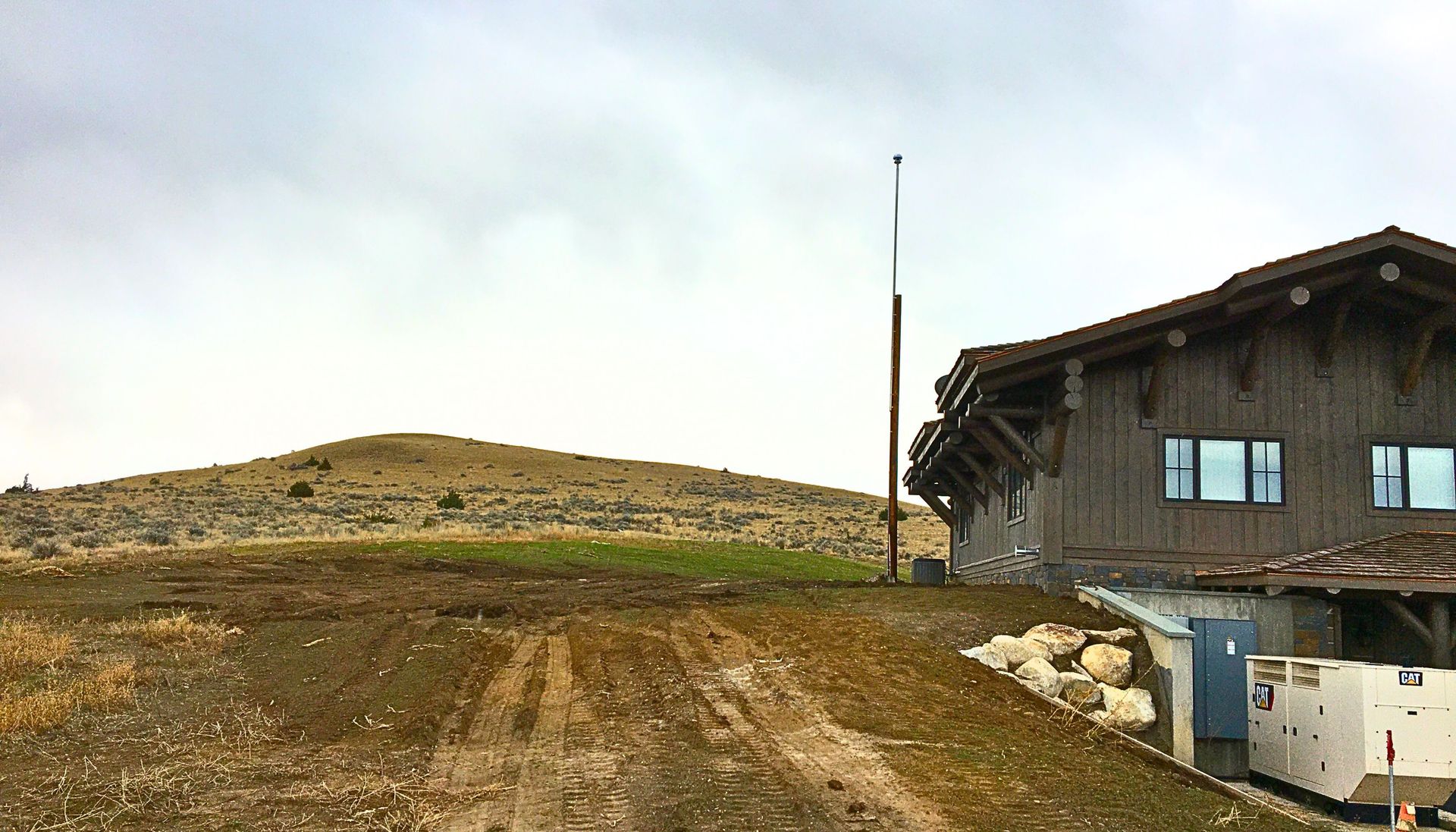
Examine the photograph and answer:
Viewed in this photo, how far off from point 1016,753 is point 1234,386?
1065cm

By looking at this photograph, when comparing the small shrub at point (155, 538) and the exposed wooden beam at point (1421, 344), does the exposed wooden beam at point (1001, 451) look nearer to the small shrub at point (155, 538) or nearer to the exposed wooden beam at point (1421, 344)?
the exposed wooden beam at point (1421, 344)

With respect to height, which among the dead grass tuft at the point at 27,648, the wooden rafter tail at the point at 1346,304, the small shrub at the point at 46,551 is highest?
the wooden rafter tail at the point at 1346,304

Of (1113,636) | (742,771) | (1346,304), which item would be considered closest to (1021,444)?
(1113,636)

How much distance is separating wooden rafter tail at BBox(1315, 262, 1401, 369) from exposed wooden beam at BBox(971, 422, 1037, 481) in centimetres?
512

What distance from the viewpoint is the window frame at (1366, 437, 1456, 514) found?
19234 mm

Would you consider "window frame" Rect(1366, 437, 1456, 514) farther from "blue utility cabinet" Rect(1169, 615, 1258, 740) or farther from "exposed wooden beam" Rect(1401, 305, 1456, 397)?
"blue utility cabinet" Rect(1169, 615, 1258, 740)

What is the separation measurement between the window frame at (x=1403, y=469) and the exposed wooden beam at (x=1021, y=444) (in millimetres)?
5373

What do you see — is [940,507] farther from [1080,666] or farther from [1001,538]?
[1080,666]

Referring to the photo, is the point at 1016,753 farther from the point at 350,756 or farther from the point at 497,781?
the point at 350,756

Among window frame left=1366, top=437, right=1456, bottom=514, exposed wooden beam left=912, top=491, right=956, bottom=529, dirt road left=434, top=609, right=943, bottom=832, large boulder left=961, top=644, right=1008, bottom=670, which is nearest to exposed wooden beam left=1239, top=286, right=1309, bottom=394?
window frame left=1366, top=437, right=1456, bottom=514

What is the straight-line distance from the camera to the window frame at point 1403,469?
19.2 m

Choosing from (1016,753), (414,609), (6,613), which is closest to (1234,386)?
(1016,753)

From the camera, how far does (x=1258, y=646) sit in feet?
56.5

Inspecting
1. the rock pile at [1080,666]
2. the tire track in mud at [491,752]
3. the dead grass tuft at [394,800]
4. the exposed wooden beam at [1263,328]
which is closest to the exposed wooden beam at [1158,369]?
the exposed wooden beam at [1263,328]
